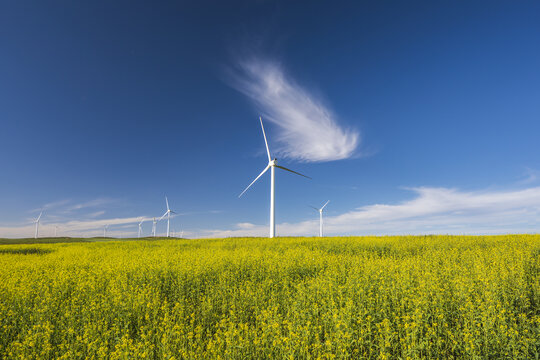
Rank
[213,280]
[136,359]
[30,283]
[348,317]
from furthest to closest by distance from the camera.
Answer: [213,280], [30,283], [348,317], [136,359]

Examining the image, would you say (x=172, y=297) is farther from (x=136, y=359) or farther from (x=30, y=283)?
(x=30, y=283)

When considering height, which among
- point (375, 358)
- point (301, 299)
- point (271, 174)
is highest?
point (271, 174)

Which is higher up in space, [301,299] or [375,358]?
[301,299]

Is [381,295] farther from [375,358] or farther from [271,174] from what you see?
[271,174]

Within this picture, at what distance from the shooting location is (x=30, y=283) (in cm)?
1083

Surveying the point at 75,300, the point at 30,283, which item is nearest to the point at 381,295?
the point at 75,300

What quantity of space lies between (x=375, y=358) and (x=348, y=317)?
93 cm

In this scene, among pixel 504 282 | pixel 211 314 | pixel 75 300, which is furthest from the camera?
pixel 75 300

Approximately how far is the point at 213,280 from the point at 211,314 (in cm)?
354

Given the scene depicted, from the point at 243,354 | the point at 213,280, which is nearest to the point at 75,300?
the point at 213,280

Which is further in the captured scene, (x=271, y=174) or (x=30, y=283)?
(x=271, y=174)

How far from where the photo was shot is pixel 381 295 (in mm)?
7918

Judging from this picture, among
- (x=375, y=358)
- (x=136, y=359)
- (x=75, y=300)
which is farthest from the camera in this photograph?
(x=75, y=300)

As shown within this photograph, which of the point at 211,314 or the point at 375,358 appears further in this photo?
the point at 211,314
